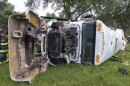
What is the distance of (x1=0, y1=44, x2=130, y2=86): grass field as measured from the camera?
15.5 feet

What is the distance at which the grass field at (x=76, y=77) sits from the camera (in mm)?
4711

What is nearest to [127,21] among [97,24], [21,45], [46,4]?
[46,4]

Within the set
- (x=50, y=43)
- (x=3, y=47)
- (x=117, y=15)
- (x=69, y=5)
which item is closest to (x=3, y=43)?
(x=3, y=47)

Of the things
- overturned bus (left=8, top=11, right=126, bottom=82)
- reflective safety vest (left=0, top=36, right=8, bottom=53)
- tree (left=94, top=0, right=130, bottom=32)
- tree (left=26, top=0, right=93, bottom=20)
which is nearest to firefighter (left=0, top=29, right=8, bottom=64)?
reflective safety vest (left=0, top=36, right=8, bottom=53)

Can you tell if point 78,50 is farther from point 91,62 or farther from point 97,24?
point 97,24

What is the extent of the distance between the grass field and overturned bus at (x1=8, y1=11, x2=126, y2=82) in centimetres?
20

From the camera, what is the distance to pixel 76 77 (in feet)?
17.0

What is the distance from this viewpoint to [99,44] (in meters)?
6.49

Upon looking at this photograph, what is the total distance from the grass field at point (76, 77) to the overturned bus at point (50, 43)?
20 centimetres

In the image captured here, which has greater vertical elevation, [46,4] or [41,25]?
[46,4]

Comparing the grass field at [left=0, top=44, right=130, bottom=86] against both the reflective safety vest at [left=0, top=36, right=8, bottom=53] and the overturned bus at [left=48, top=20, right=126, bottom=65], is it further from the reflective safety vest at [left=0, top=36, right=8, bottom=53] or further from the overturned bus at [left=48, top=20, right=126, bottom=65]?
the reflective safety vest at [left=0, top=36, right=8, bottom=53]

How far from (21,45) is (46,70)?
114 centimetres

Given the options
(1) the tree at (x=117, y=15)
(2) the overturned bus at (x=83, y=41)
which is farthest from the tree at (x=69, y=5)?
(2) the overturned bus at (x=83, y=41)

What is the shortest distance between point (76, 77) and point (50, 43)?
135 centimetres
